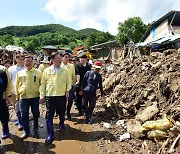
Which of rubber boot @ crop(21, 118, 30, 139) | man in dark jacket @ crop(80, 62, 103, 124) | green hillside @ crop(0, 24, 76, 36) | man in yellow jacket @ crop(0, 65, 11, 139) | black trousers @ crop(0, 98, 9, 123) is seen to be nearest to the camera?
man in yellow jacket @ crop(0, 65, 11, 139)

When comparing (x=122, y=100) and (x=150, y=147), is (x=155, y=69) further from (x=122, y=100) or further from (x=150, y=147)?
(x=150, y=147)

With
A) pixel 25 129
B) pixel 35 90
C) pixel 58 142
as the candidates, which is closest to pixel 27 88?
pixel 35 90

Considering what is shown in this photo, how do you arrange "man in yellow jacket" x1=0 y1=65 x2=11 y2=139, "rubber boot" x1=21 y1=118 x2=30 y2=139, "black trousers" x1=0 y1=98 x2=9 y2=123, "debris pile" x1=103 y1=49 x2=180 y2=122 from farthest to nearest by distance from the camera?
1. "debris pile" x1=103 y1=49 x2=180 y2=122
2. "rubber boot" x1=21 y1=118 x2=30 y2=139
3. "black trousers" x1=0 y1=98 x2=9 y2=123
4. "man in yellow jacket" x1=0 y1=65 x2=11 y2=139

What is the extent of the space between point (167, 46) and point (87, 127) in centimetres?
1294

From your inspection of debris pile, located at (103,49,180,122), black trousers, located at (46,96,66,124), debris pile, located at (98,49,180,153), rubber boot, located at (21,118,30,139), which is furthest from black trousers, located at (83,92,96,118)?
rubber boot, located at (21,118,30,139)

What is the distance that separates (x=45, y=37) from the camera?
338 feet

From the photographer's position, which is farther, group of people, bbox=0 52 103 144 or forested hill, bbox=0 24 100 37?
forested hill, bbox=0 24 100 37

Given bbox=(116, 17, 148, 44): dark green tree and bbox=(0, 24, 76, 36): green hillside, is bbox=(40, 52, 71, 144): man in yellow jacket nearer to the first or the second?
bbox=(116, 17, 148, 44): dark green tree

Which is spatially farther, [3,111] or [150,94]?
[150,94]

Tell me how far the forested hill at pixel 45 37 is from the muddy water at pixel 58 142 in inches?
1887

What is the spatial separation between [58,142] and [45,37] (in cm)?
10083

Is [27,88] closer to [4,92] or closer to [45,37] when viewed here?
[4,92]

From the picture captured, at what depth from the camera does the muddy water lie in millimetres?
5223

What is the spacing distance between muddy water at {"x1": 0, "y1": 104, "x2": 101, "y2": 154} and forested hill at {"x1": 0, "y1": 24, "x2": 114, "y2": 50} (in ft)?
157
